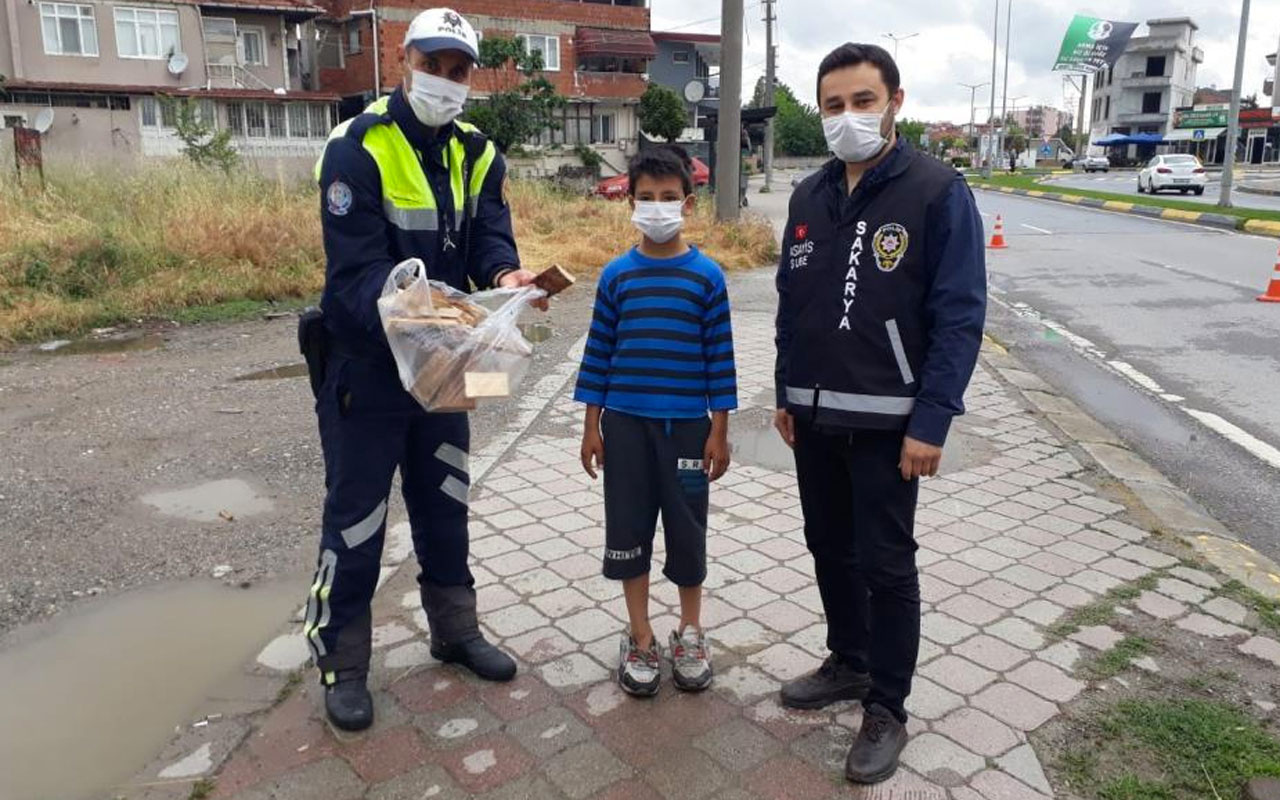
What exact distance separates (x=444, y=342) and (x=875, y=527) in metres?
1.34

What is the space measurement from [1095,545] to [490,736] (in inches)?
116

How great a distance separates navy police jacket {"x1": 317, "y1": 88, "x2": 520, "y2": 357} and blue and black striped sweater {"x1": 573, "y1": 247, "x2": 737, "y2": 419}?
43 cm

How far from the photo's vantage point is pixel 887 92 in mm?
2783

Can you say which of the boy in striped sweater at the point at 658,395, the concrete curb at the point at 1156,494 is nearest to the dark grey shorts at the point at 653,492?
the boy in striped sweater at the point at 658,395

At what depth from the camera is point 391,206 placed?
9.57 ft

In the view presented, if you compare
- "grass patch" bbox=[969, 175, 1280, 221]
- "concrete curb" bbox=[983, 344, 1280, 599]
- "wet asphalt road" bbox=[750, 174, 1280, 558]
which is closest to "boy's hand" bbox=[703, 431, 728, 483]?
"concrete curb" bbox=[983, 344, 1280, 599]

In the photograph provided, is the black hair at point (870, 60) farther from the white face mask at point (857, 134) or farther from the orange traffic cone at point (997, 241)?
the orange traffic cone at point (997, 241)

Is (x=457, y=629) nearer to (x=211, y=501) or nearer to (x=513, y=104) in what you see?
(x=211, y=501)

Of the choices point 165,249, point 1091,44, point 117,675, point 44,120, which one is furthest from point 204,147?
point 1091,44

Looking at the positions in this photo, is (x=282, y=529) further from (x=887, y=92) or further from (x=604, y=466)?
(x=887, y=92)

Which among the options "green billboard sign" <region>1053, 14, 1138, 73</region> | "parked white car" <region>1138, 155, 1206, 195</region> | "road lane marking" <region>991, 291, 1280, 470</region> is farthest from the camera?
"green billboard sign" <region>1053, 14, 1138, 73</region>

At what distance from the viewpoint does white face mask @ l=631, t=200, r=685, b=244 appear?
306 cm

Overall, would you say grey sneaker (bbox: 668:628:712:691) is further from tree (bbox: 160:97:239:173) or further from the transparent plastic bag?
tree (bbox: 160:97:239:173)

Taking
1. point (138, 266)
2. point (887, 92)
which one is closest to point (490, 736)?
point (887, 92)
